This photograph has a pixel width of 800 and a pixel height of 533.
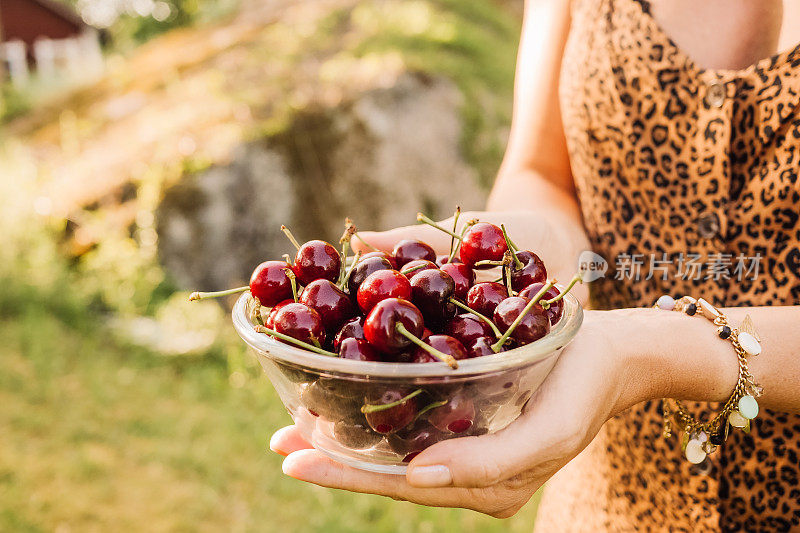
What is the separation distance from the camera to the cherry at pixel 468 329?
1013 mm

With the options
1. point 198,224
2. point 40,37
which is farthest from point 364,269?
point 40,37

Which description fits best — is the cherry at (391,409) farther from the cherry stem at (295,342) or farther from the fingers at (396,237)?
the fingers at (396,237)

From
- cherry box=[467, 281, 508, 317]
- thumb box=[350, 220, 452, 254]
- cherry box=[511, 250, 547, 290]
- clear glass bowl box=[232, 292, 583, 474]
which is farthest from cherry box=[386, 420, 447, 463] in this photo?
thumb box=[350, 220, 452, 254]

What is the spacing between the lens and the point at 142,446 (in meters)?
3.14

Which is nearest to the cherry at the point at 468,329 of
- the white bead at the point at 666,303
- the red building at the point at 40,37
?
the white bead at the point at 666,303

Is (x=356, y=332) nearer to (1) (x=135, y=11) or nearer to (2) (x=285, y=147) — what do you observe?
(2) (x=285, y=147)

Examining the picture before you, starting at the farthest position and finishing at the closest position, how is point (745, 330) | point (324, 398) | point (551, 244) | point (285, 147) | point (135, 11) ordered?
point (135, 11), point (285, 147), point (551, 244), point (745, 330), point (324, 398)

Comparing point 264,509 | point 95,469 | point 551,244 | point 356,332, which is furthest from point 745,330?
point 95,469

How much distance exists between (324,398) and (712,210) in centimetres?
93

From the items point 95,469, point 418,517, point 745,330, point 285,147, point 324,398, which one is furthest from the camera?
point 285,147

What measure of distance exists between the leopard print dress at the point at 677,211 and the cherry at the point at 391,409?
753 millimetres

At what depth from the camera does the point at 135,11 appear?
2017cm

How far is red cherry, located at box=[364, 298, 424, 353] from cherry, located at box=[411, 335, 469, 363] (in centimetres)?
2

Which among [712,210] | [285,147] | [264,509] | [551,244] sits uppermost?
[712,210]
